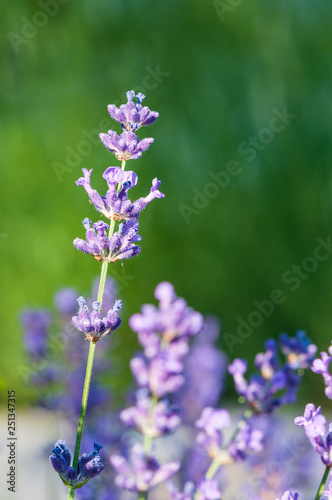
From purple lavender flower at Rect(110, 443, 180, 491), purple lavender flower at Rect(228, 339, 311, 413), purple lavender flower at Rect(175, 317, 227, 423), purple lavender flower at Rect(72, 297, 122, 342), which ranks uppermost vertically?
purple lavender flower at Rect(175, 317, 227, 423)

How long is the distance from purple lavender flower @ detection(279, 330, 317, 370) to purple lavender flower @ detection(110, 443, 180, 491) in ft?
0.91

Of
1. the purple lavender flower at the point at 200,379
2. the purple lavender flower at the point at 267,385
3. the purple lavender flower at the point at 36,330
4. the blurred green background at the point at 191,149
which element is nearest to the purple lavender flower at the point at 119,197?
the purple lavender flower at the point at 267,385

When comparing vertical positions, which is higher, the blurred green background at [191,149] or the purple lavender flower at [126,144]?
the blurred green background at [191,149]

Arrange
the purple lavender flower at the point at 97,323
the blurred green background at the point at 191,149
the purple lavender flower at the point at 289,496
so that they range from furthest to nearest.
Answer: the blurred green background at the point at 191,149 < the purple lavender flower at the point at 97,323 < the purple lavender flower at the point at 289,496

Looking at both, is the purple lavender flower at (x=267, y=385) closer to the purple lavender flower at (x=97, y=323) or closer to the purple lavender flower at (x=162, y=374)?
the purple lavender flower at (x=162, y=374)

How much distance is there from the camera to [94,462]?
2.99ft

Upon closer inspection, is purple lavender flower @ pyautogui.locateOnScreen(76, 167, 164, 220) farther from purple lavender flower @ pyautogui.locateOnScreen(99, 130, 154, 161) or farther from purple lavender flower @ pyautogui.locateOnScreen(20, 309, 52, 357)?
purple lavender flower @ pyautogui.locateOnScreen(20, 309, 52, 357)

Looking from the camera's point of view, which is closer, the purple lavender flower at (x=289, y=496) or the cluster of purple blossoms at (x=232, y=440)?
the purple lavender flower at (x=289, y=496)

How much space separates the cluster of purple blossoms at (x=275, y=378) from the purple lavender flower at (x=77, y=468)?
0.42 metres

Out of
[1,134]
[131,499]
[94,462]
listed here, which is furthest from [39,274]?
[94,462]

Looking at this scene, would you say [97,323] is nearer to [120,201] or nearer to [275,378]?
[120,201]

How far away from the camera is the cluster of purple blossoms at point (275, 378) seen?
51.3 inches

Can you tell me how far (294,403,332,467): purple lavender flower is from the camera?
36.0 inches

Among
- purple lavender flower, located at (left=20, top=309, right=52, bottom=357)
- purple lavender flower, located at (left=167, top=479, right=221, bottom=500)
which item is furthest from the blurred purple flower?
purple lavender flower, located at (left=167, top=479, right=221, bottom=500)
